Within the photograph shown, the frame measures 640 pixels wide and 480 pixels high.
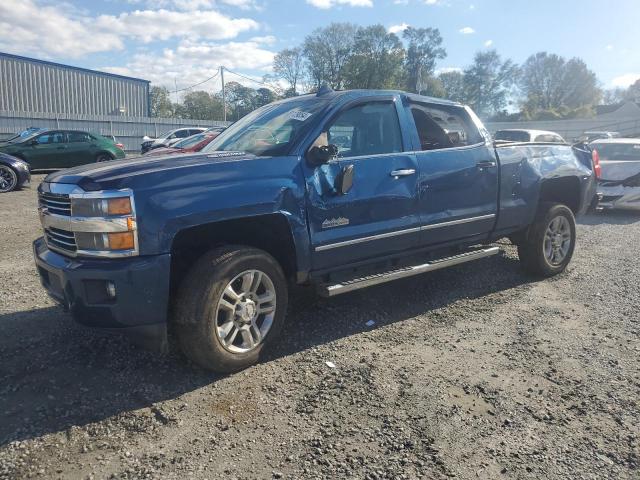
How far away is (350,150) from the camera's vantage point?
412 centimetres

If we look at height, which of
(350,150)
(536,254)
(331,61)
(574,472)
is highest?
(331,61)

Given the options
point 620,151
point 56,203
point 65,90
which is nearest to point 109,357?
point 56,203

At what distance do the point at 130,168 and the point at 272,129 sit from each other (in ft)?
4.26

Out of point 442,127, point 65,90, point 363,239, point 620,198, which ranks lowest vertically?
point 620,198

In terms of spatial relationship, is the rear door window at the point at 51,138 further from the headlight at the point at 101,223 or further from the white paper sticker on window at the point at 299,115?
the headlight at the point at 101,223

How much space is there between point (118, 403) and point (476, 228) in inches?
138

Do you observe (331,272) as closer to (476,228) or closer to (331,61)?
(476,228)

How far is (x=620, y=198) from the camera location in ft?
33.7

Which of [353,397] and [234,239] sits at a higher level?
Result: [234,239]

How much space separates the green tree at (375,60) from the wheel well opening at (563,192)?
55.3 meters

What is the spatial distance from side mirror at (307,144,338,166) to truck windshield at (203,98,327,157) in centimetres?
21

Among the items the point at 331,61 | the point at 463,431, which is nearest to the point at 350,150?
the point at 463,431

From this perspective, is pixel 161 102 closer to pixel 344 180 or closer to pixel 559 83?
pixel 559 83

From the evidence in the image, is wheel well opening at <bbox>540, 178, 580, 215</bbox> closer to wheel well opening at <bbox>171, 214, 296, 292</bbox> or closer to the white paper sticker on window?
the white paper sticker on window
